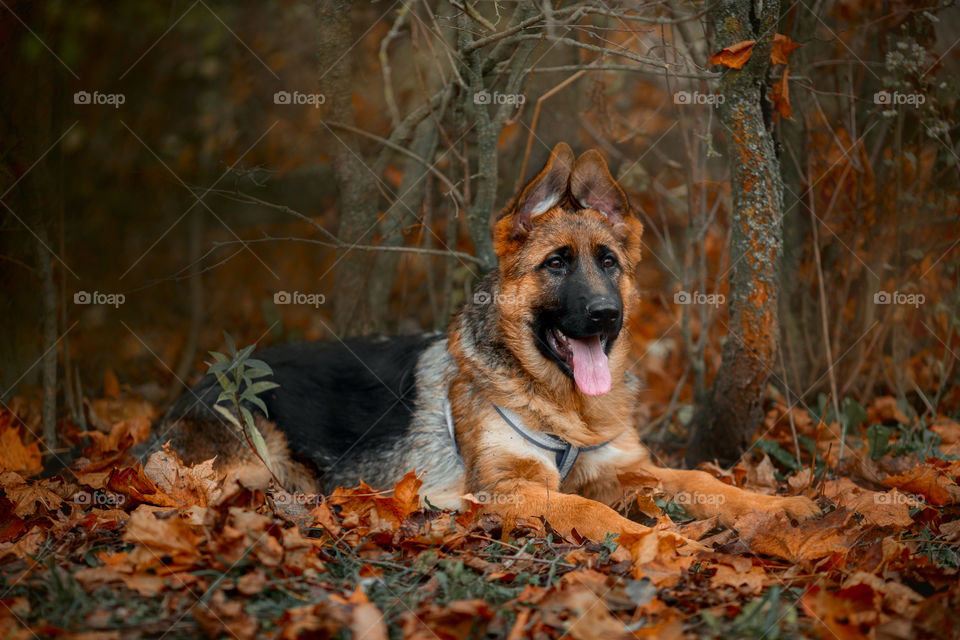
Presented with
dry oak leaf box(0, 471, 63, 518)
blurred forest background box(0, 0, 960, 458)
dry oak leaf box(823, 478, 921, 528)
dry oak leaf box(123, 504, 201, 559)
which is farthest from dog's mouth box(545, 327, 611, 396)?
dry oak leaf box(0, 471, 63, 518)

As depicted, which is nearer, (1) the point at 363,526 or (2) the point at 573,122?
(1) the point at 363,526

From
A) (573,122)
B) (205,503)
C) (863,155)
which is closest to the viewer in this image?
(205,503)

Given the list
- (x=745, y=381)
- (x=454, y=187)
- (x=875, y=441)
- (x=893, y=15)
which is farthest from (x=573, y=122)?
(x=875, y=441)

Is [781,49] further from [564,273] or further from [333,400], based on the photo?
[333,400]

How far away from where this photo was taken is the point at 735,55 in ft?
14.6

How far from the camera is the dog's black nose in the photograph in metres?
4.03

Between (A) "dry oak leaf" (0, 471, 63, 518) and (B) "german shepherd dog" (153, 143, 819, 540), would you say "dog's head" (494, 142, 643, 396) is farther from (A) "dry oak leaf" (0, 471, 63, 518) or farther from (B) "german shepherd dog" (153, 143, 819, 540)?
(A) "dry oak leaf" (0, 471, 63, 518)

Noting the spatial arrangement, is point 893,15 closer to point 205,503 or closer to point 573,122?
point 573,122

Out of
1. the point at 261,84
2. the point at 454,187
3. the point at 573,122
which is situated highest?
the point at 261,84

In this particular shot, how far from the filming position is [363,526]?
3.56m

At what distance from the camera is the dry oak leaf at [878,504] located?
11.9 feet

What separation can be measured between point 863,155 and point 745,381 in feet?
7.25

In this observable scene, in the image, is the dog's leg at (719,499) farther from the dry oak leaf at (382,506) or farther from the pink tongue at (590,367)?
the dry oak leaf at (382,506)

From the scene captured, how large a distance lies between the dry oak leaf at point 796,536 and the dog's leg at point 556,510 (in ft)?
1.76
